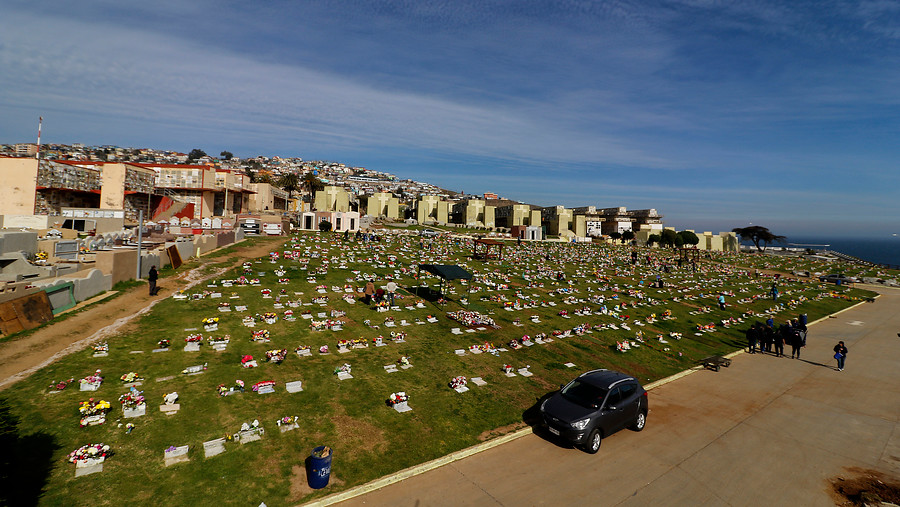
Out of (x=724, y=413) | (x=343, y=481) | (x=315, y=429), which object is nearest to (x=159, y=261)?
(x=315, y=429)

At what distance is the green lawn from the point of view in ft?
26.5

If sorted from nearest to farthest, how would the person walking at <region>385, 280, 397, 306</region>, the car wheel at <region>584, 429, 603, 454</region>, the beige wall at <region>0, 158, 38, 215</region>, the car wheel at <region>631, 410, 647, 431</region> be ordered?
the car wheel at <region>584, 429, 603, 454</region>
the car wheel at <region>631, 410, 647, 431</region>
the person walking at <region>385, 280, 397, 306</region>
the beige wall at <region>0, 158, 38, 215</region>

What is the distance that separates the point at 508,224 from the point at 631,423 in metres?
108

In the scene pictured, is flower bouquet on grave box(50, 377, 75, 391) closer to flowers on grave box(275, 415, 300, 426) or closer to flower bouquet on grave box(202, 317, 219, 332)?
flower bouquet on grave box(202, 317, 219, 332)

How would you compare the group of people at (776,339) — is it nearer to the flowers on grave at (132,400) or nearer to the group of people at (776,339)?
the group of people at (776,339)

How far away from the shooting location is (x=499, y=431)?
11.1 meters

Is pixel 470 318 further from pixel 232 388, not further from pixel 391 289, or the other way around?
pixel 232 388

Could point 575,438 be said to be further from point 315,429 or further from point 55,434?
point 55,434

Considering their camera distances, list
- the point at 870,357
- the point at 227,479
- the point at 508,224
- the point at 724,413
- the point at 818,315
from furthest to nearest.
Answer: the point at 508,224 → the point at 818,315 → the point at 870,357 → the point at 724,413 → the point at 227,479

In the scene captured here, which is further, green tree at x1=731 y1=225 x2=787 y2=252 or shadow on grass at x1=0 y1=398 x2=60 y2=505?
green tree at x1=731 y1=225 x2=787 y2=252

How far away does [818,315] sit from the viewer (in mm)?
33562

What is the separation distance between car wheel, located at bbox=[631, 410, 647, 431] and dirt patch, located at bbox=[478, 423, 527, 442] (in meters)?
3.42

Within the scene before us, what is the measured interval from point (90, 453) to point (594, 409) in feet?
39.3

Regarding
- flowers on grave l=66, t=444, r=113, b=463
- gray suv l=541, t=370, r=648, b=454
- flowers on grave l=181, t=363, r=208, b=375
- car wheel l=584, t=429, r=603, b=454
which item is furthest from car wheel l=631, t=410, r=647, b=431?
flowers on grave l=181, t=363, r=208, b=375
